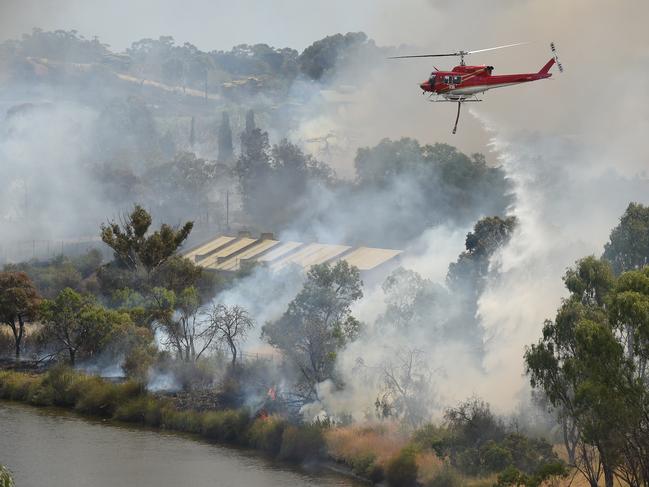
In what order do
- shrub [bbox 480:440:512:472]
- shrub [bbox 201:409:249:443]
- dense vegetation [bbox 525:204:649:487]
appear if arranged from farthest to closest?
shrub [bbox 201:409:249:443], shrub [bbox 480:440:512:472], dense vegetation [bbox 525:204:649:487]

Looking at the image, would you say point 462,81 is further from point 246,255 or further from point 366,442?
point 246,255

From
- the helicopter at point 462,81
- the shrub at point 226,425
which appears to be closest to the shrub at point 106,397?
the shrub at point 226,425

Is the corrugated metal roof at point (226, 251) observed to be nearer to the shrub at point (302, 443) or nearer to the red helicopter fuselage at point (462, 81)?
the shrub at point (302, 443)

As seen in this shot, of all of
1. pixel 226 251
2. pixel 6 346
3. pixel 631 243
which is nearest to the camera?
A: pixel 631 243

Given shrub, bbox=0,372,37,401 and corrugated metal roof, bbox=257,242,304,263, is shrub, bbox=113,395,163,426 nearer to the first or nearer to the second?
shrub, bbox=0,372,37,401

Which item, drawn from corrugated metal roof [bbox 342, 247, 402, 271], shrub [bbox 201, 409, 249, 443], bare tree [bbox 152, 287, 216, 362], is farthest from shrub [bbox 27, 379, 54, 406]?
corrugated metal roof [bbox 342, 247, 402, 271]

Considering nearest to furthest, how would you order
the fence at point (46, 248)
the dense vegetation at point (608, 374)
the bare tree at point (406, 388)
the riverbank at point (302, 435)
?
the dense vegetation at point (608, 374), the riverbank at point (302, 435), the bare tree at point (406, 388), the fence at point (46, 248)

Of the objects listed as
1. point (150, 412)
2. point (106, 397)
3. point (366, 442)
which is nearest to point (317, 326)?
point (366, 442)
